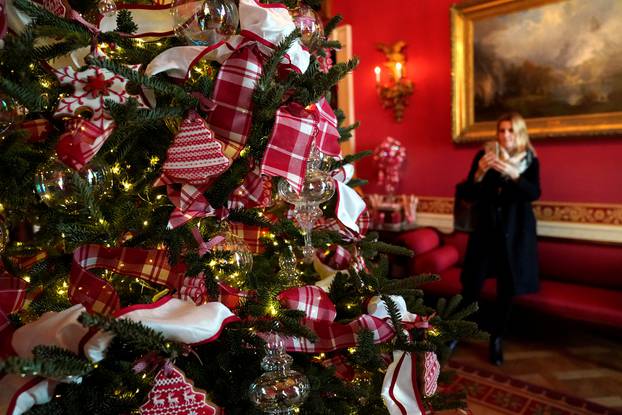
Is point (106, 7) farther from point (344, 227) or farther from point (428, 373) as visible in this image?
point (428, 373)

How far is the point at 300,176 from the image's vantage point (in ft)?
2.64

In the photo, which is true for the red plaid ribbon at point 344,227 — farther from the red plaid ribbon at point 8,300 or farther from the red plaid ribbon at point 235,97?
the red plaid ribbon at point 8,300

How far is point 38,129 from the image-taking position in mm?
782

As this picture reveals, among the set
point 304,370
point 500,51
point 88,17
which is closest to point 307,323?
point 304,370

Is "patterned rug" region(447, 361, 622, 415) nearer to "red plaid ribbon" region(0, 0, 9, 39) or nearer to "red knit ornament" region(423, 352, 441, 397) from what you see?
"red knit ornament" region(423, 352, 441, 397)

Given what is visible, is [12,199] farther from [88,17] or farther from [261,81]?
[261,81]

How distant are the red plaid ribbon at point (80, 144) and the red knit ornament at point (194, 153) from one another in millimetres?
115

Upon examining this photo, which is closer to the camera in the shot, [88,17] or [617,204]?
[88,17]

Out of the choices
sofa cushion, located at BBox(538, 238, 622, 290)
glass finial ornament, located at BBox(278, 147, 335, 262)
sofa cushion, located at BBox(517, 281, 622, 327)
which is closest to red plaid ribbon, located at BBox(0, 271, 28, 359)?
glass finial ornament, located at BBox(278, 147, 335, 262)

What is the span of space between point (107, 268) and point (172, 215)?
0.14m

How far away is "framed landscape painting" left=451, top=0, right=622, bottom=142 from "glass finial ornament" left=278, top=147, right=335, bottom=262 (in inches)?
117

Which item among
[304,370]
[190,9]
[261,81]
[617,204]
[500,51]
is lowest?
[304,370]

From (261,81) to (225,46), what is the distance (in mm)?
94

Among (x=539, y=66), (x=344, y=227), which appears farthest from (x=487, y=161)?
(x=344, y=227)
